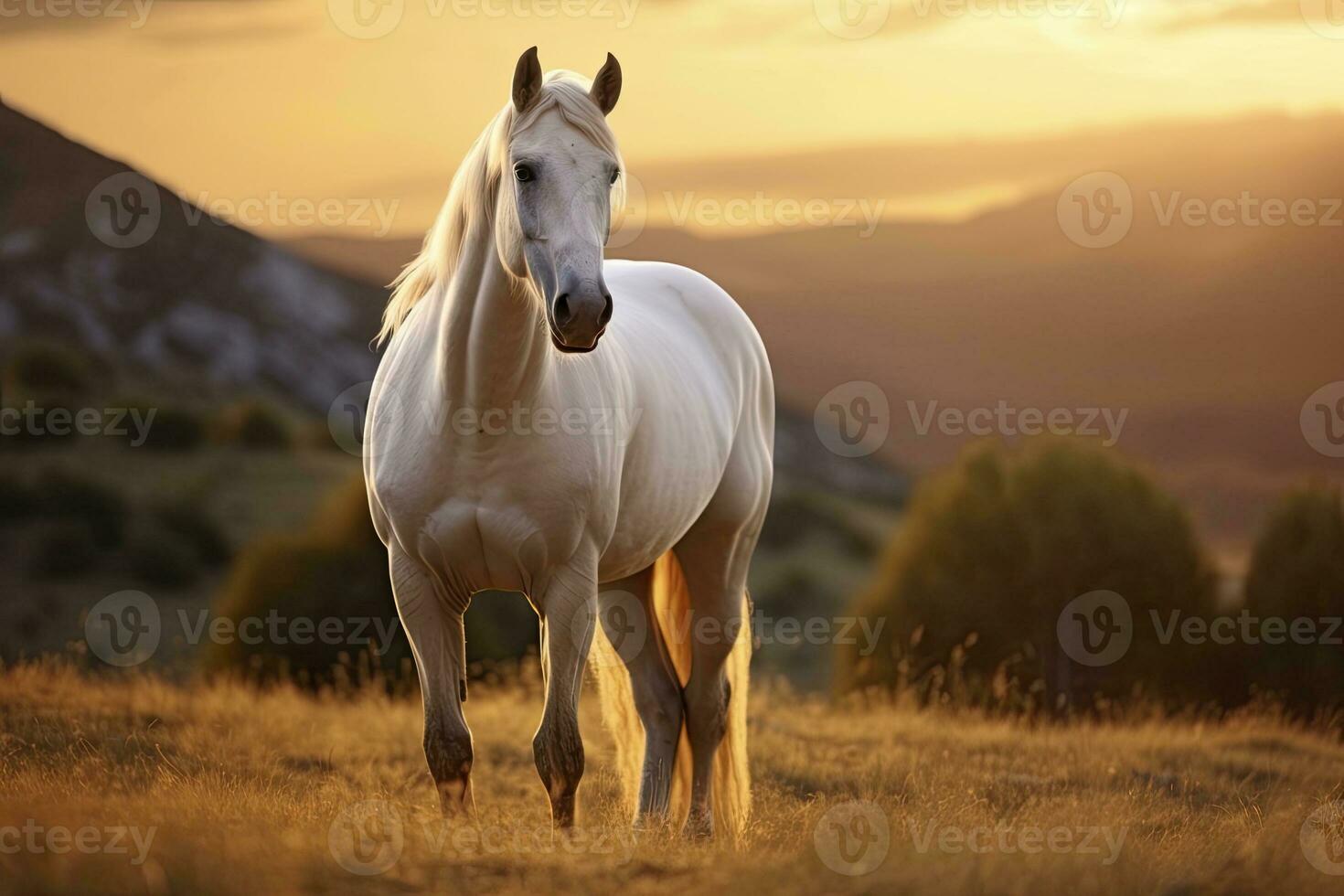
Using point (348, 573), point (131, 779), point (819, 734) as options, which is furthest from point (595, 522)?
point (348, 573)

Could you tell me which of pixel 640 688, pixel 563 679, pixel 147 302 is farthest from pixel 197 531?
pixel 563 679

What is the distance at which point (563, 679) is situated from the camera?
4.68m

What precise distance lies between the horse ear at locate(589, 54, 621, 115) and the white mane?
4 cm

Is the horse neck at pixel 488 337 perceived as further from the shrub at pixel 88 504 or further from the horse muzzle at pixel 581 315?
the shrub at pixel 88 504

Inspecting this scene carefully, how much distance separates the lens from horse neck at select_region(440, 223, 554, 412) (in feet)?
14.6

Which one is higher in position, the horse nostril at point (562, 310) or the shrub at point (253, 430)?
the horse nostril at point (562, 310)

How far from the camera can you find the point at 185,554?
160 feet

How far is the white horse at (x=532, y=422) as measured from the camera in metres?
4.12

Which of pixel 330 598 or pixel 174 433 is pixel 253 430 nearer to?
pixel 174 433

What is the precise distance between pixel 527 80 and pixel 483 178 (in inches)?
16.0

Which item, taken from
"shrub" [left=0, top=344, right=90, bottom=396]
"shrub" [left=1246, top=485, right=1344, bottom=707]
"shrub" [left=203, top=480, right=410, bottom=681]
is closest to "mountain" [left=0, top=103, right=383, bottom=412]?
"shrub" [left=0, top=344, right=90, bottom=396]

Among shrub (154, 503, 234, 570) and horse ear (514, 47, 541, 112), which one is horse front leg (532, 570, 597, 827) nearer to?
horse ear (514, 47, 541, 112)

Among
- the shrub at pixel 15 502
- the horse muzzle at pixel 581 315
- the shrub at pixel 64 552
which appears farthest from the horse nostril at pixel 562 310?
the shrub at pixel 15 502

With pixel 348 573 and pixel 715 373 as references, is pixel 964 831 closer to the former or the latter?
pixel 715 373
